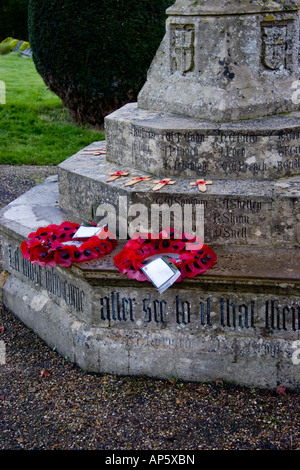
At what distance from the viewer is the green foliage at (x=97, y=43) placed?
9.00 m

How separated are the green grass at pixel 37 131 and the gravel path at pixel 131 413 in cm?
476

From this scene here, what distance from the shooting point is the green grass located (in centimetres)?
852

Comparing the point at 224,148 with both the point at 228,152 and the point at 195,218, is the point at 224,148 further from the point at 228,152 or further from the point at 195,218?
the point at 195,218

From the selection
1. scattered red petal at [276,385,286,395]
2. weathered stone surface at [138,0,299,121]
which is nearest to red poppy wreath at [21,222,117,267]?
weathered stone surface at [138,0,299,121]

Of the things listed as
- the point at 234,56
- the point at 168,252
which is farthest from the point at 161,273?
the point at 234,56

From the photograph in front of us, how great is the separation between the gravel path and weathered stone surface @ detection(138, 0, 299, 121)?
6.39 feet

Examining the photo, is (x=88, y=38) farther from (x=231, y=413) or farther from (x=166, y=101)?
(x=231, y=413)

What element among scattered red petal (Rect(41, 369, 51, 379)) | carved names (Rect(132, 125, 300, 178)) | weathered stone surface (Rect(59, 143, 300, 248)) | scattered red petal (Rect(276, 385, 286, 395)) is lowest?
scattered red petal (Rect(41, 369, 51, 379))

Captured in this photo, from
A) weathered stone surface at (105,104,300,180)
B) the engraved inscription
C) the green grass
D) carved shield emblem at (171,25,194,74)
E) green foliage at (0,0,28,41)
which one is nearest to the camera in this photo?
the engraved inscription

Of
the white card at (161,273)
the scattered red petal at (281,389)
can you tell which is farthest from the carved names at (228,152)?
the scattered red petal at (281,389)

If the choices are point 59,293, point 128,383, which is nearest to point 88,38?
point 59,293

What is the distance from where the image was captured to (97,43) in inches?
357

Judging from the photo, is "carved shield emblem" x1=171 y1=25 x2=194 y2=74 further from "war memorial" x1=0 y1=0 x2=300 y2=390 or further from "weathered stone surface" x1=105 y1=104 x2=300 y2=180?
"weathered stone surface" x1=105 y1=104 x2=300 y2=180

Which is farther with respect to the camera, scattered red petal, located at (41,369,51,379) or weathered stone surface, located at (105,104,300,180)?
weathered stone surface, located at (105,104,300,180)
